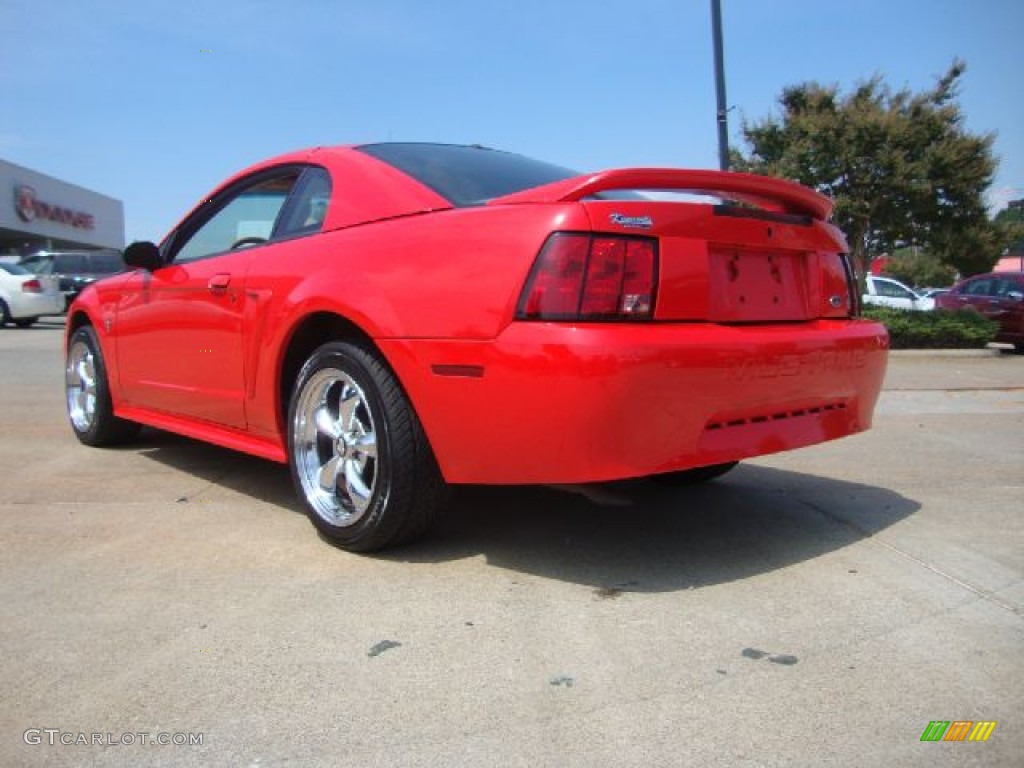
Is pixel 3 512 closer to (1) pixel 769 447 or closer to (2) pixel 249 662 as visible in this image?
(2) pixel 249 662

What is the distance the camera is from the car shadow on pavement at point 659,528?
2984 mm

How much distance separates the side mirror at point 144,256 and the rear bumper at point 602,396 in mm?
2086

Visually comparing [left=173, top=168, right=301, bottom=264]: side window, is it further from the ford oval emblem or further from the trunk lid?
A: the ford oval emblem

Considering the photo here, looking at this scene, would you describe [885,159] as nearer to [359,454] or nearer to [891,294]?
[891,294]

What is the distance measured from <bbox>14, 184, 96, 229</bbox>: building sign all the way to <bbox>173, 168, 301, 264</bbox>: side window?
1585 inches

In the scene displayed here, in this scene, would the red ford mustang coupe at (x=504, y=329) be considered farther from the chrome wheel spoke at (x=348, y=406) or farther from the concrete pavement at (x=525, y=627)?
the concrete pavement at (x=525, y=627)

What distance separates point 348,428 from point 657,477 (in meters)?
1.66

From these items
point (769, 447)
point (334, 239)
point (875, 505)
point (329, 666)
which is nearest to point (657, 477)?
point (875, 505)

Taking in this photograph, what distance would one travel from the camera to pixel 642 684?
2148mm

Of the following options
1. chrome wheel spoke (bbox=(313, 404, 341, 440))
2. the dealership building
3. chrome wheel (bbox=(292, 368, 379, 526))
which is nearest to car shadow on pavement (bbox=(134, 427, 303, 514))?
chrome wheel (bbox=(292, 368, 379, 526))

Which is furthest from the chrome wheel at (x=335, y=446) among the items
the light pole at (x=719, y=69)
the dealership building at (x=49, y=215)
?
the dealership building at (x=49, y=215)

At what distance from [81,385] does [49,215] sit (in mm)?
43369

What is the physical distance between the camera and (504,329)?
2588 millimetres

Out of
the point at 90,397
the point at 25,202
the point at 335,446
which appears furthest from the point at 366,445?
the point at 25,202
